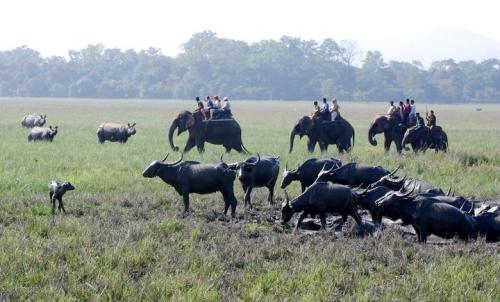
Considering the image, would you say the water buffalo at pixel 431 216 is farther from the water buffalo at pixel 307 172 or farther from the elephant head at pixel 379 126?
the elephant head at pixel 379 126

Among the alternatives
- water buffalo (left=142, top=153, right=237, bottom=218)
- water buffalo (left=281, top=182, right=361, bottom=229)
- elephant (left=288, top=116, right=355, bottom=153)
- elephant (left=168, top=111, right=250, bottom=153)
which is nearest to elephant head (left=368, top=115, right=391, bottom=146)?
elephant (left=288, top=116, right=355, bottom=153)

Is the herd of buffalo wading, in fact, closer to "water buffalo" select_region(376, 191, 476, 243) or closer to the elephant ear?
"water buffalo" select_region(376, 191, 476, 243)

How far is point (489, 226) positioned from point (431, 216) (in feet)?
3.63

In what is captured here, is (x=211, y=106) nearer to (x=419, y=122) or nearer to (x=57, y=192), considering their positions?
(x=419, y=122)

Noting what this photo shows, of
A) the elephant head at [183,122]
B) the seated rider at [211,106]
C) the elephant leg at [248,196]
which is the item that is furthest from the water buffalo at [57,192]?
the seated rider at [211,106]

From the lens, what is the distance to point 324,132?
25.8m

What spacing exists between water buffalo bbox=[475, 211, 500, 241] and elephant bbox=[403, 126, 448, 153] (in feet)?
43.6


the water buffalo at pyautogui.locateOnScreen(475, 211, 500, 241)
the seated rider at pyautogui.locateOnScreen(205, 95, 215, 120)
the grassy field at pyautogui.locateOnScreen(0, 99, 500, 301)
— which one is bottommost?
the grassy field at pyautogui.locateOnScreen(0, 99, 500, 301)

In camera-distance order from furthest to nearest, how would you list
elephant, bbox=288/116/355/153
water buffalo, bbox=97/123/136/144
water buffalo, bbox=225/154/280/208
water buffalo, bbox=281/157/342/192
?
water buffalo, bbox=97/123/136/144 → elephant, bbox=288/116/355/153 → water buffalo, bbox=281/157/342/192 → water buffalo, bbox=225/154/280/208

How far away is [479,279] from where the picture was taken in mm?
9125

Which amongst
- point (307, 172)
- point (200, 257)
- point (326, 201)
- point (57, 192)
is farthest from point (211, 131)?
point (200, 257)

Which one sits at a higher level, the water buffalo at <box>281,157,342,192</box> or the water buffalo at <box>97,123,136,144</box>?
the water buffalo at <box>281,157,342,192</box>

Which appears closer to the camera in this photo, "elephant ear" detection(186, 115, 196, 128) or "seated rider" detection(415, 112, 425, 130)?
"seated rider" detection(415, 112, 425, 130)

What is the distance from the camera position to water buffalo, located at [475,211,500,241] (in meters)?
11.7
